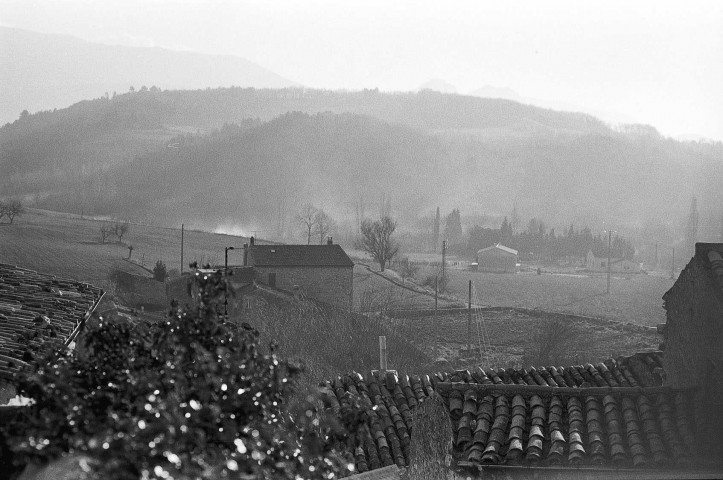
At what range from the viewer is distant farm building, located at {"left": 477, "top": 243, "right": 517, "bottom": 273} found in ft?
399

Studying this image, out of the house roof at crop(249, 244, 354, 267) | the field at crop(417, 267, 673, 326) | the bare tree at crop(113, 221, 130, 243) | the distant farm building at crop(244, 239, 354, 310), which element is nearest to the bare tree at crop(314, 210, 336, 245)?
the field at crop(417, 267, 673, 326)

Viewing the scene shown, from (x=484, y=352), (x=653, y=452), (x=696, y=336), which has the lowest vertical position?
(x=484, y=352)

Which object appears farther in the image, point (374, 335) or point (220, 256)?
point (220, 256)

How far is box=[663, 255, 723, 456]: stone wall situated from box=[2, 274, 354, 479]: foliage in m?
6.92

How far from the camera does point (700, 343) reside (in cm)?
1414

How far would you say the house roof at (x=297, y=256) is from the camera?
7006 cm

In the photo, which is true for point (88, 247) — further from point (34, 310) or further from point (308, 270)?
point (34, 310)

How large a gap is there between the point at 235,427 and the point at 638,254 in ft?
529

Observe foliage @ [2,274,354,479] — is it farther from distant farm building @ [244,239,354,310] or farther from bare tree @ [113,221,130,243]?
bare tree @ [113,221,130,243]

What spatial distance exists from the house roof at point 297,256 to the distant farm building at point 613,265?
59.3 meters

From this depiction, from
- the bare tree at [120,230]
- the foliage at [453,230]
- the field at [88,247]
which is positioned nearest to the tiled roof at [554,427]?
the field at [88,247]

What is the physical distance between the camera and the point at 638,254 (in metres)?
161

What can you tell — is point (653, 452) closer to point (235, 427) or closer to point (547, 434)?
A: point (547, 434)

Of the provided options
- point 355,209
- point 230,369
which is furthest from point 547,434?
point 355,209
